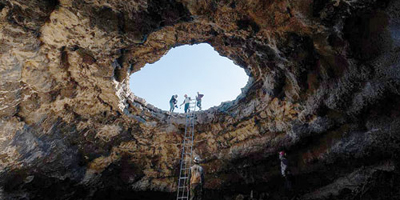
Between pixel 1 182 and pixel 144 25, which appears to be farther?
pixel 1 182

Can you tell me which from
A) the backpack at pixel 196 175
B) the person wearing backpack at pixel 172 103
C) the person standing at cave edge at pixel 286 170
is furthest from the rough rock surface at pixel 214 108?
the backpack at pixel 196 175

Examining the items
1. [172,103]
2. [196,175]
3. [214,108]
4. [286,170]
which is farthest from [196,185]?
[172,103]

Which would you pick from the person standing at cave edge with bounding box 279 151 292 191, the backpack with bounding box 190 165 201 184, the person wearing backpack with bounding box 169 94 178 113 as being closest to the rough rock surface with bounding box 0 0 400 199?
the person standing at cave edge with bounding box 279 151 292 191

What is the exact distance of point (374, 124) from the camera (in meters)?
5.84

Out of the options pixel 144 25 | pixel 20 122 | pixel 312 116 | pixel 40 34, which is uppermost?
pixel 144 25

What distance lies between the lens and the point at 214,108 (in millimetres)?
9102

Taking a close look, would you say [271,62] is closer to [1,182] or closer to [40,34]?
[40,34]

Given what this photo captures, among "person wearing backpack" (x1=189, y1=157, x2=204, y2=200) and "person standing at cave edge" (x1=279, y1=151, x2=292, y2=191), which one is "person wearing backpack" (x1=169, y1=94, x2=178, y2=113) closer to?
"person wearing backpack" (x1=189, y1=157, x2=204, y2=200)

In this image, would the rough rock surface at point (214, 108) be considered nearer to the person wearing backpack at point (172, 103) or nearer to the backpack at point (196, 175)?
the person wearing backpack at point (172, 103)

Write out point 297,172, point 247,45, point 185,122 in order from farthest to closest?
point 185,122 → point 297,172 → point 247,45

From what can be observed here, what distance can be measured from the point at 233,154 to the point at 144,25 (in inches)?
245

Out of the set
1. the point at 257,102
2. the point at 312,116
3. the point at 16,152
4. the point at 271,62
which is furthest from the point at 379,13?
the point at 16,152

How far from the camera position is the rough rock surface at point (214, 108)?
4.84m

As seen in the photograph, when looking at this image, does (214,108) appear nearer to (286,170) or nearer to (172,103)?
(172,103)
